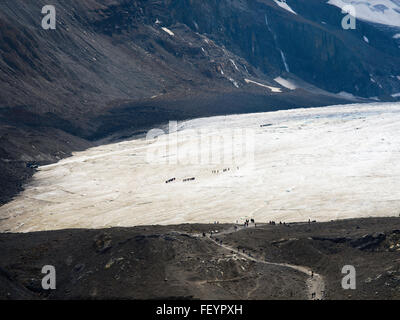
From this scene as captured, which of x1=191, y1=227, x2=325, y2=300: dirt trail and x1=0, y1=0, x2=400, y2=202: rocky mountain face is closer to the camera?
x1=191, y1=227, x2=325, y2=300: dirt trail

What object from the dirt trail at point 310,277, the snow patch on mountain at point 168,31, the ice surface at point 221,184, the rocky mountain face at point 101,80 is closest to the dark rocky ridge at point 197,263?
the dirt trail at point 310,277

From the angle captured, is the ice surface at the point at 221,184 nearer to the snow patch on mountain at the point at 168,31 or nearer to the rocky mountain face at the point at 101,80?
the rocky mountain face at the point at 101,80

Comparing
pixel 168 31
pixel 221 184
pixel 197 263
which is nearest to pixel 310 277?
pixel 197 263

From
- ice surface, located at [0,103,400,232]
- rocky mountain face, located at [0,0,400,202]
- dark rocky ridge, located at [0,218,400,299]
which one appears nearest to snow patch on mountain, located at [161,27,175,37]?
rocky mountain face, located at [0,0,400,202]

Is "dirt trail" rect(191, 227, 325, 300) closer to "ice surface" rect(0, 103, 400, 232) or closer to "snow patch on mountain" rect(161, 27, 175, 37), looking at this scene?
"ice surface" rect(0, 103, 400, 232)

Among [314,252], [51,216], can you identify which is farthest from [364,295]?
[51,216]

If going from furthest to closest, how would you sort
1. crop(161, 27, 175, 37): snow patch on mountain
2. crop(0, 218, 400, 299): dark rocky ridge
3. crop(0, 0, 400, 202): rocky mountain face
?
crop(161, 27, 175, 37): snow patch on mountain < crop(0, 0, 400, 202): rocky mountain face < crop(0, 218, 400, 299): dark rocky ridge

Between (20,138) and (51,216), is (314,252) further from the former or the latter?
(20,138)

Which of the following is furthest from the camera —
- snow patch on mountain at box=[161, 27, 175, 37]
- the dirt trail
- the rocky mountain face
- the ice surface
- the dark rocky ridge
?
snow patch on mountain at box=[161, 27, 175, 37]
